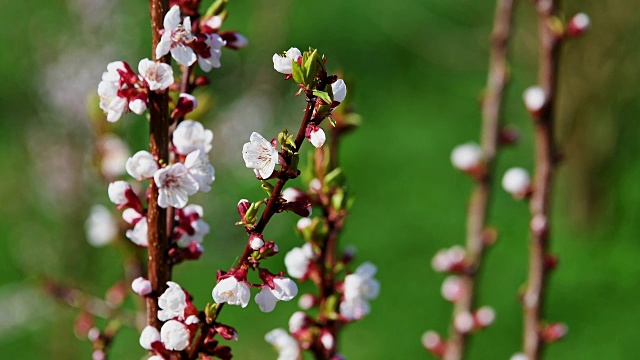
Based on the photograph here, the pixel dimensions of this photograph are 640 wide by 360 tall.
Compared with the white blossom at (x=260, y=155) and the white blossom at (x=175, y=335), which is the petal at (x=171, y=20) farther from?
the white blossom at (x=175, y=335)

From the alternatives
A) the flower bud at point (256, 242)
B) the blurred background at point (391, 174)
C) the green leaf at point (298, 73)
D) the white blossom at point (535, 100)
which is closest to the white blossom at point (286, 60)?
the green leaf at point (298, 73)

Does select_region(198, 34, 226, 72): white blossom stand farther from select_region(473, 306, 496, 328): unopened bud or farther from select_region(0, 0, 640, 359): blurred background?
select_region(0, 0, 640, 359): blurred background

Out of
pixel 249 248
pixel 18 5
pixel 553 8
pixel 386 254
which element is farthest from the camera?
pixel 18 5

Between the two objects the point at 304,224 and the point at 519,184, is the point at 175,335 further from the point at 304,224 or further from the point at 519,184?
the point at 519,184

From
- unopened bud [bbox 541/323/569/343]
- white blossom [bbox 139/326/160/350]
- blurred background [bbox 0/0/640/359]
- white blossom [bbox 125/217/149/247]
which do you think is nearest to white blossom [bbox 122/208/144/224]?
white blossom [bbox 125/217/149/247]

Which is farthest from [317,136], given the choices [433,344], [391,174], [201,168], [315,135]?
[391,174]

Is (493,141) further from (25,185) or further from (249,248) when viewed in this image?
(25,185)

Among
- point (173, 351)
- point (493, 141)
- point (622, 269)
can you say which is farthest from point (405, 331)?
point (173, 351)
